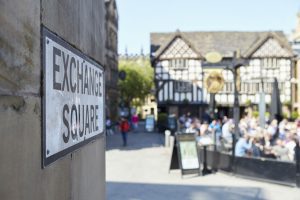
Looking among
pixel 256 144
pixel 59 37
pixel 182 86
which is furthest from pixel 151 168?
pixel 182 86

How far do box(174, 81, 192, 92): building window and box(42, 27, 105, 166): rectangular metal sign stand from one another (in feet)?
139

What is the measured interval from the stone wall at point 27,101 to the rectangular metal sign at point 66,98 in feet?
0.19

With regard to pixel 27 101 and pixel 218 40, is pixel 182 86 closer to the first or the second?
pixel 218 40

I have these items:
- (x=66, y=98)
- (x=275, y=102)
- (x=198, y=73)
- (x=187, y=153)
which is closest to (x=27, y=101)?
(x=66, y=98)

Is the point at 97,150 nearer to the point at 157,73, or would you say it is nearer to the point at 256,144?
the point at 256,144

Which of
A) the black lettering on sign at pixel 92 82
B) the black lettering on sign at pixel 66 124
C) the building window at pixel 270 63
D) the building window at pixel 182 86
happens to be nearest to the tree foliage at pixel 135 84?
the building window at pixel 182 86

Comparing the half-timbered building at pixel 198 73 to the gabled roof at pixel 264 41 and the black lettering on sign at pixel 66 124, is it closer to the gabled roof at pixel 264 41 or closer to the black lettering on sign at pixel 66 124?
the gabled roof at pixel 264 41

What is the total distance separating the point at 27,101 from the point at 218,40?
162ft

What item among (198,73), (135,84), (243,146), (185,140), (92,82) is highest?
(198,73)

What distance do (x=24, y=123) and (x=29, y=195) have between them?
0.27 metres

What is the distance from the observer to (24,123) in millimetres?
1817

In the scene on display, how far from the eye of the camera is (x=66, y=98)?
8.05 feet

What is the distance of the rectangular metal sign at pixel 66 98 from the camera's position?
214 cm

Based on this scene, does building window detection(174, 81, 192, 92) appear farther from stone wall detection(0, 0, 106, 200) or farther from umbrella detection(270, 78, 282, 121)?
stone wall detection(0, 0, 106, 200)
